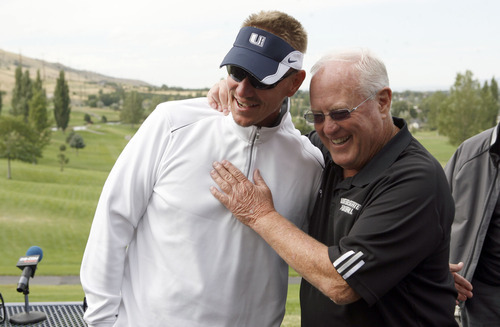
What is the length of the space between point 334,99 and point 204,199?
0.62 meters

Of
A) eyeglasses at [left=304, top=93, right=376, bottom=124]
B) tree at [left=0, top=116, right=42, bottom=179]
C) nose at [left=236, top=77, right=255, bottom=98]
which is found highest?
nose at [left=236, top=77, right=255, bottom=98]

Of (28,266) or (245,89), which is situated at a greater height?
(245,89)

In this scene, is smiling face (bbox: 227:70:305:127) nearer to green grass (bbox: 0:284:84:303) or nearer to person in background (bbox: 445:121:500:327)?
person in background (bbox: 445:121:500:327)

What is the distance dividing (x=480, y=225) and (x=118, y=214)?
206 cm

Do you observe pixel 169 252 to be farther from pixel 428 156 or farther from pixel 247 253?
pixel 428 156

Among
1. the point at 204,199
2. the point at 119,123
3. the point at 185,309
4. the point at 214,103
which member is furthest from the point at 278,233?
the point at 119,123

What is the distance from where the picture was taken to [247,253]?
208 centimetres

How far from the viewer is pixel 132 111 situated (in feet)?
242

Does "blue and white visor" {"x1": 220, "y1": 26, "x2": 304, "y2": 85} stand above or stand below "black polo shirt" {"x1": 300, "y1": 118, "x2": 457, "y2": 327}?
above

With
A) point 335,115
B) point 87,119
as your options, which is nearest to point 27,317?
point 335,115

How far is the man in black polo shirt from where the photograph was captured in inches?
74.7

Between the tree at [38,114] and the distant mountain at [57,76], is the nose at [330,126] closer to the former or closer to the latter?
the tree at [38,114]

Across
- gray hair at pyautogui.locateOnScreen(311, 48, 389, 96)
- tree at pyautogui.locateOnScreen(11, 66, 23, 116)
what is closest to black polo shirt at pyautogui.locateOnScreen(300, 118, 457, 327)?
gray hair at pyautogui.locateOnScreen(311, 48, 389, 96)

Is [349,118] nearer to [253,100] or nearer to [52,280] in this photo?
[253,100]
